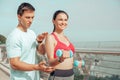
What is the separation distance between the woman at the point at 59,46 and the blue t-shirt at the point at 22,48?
136mm

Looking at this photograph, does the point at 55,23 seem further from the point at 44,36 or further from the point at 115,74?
the point at 115,74

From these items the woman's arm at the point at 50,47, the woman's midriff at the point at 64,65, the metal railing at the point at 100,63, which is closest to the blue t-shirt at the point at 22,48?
the woman's arm at the point at 50,47

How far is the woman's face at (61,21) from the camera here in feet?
7.98

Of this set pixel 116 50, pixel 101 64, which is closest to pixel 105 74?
pixel 101 64

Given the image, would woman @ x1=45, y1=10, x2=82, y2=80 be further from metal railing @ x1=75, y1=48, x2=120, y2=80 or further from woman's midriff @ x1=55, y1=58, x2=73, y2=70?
metal railing @ x1=75, y1=48, x2=120, y2=80

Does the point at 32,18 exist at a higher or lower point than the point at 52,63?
higher

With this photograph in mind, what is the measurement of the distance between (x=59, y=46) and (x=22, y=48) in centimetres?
36

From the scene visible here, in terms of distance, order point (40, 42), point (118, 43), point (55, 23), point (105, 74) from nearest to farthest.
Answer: point (40, 42), point (55, 23), point (105, 74), point (118, 43)

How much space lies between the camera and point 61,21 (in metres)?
2.44

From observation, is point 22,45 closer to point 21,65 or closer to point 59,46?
point 21,65

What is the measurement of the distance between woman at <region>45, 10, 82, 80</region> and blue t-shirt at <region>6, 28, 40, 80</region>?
14 cm

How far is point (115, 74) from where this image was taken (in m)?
3.93

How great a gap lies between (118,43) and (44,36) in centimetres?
241

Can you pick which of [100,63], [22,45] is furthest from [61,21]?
[100,63]
